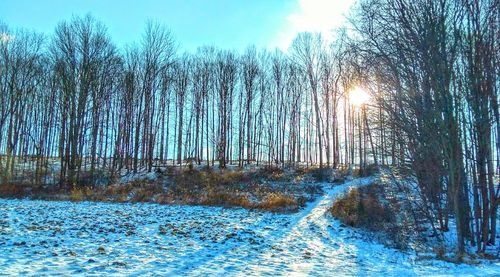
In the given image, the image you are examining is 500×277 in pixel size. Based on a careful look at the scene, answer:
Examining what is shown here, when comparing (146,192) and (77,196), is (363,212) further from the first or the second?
(77,196)

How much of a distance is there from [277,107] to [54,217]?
32.1 m

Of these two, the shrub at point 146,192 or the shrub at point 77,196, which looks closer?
the shrub at point 77,196

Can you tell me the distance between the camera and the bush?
14688mm

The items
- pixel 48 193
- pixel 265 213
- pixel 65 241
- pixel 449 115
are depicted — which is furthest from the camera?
pixel 48 193

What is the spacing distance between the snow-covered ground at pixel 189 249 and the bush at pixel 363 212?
0.90 meters

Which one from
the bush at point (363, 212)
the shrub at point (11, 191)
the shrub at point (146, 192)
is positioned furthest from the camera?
the shrub at point (11, 191)

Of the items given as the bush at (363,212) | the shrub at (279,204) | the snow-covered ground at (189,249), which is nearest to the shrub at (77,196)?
Answer: the snow-covered ground at (189,249)

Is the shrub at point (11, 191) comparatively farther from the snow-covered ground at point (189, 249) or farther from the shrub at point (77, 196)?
the snow-covered ground at point (189, 249)

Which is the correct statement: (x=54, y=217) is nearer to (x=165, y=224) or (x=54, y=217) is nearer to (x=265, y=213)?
(x=165, y=224)

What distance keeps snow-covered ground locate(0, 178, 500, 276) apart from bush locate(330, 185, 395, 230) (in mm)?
899

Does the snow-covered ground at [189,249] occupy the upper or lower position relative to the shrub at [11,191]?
lower

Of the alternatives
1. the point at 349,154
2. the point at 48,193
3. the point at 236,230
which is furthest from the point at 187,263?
the point at 349,154

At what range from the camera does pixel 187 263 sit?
305 inches

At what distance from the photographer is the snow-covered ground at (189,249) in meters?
7.22
